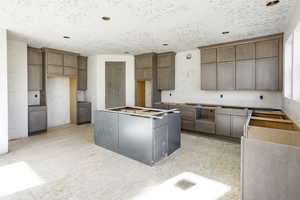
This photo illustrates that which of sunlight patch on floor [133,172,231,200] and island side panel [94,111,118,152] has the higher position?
island side panel [94,111,118,152]

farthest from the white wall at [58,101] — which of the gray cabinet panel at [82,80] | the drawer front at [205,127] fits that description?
the drawer front at [205,127]

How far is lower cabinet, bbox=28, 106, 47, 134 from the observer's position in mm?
4742

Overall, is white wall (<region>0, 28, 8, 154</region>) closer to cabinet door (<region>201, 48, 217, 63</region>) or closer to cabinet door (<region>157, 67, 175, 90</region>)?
cabinet door (<region>157, 67, 175, 90</region>)

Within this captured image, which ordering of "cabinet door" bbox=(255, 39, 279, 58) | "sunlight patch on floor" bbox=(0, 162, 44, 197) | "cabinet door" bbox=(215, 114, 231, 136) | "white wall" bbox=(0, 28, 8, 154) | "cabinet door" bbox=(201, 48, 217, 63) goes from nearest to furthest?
1. "sunlight patch on floor" bbox=(0, 162, 44, 197)
2. "white wall" bbox=(0, 28, 8, 154)
3. "cabinet door" bbox=(255, 39, 279, 58)
4. "cabinet door" bbox=(215, 114, 231, 136)
5. "cabinet door" bbox=(201, 48, 217, 63)

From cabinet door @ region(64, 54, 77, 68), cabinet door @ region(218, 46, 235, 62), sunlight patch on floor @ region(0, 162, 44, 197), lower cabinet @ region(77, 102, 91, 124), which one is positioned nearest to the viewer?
sunlight patch on floor @ region(0, 162, 44, 197)

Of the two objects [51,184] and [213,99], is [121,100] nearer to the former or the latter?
[213,99]

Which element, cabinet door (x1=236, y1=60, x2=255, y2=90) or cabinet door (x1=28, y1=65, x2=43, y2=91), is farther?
cabinet door (x1=28, y1=65, x2=43, y2=91)

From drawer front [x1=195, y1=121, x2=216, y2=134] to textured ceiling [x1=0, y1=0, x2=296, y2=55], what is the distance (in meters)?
2.28

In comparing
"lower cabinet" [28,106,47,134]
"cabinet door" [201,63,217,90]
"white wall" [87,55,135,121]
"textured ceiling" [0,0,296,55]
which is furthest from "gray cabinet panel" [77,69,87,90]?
"cabinet door" [201,63,217,90]

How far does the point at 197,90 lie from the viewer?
213 inches

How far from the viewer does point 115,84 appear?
6.36 metres

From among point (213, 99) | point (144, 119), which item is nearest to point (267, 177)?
point (144, 119)

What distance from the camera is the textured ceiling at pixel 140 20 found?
8.18 ft

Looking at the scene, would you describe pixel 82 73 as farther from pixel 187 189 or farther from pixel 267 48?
pixel 267 48
